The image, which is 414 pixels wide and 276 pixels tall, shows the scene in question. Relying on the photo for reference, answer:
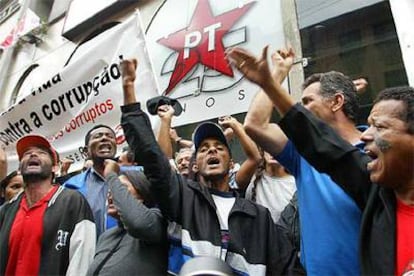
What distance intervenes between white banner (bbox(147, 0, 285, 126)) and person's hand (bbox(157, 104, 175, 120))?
3.87ft

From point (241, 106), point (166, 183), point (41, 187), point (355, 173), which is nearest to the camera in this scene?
point (355, 173)

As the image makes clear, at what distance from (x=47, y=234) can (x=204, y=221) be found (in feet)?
3.10

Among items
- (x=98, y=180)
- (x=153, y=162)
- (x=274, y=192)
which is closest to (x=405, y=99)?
(x=153, y=162)

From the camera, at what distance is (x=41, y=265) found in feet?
8.16

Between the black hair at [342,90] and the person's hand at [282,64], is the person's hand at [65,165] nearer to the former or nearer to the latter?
the person's hand at [282,64]

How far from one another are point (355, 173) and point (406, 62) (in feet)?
3.88

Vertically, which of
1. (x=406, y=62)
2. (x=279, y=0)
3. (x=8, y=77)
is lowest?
(x=406, y=62)

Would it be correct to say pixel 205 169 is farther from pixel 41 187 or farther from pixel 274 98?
pixel 41 187

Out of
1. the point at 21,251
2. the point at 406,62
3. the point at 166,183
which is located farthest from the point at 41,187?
the point at 406,62

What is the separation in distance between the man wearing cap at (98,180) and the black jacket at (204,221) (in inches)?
23.7

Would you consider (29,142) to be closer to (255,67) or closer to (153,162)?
(153,162)

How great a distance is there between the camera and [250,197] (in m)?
2.83

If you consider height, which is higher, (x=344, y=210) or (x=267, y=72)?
(x=267, y=72)

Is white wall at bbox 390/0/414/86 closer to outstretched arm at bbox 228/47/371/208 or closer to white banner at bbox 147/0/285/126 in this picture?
outstretched arm at bbox 228/47/371/208
